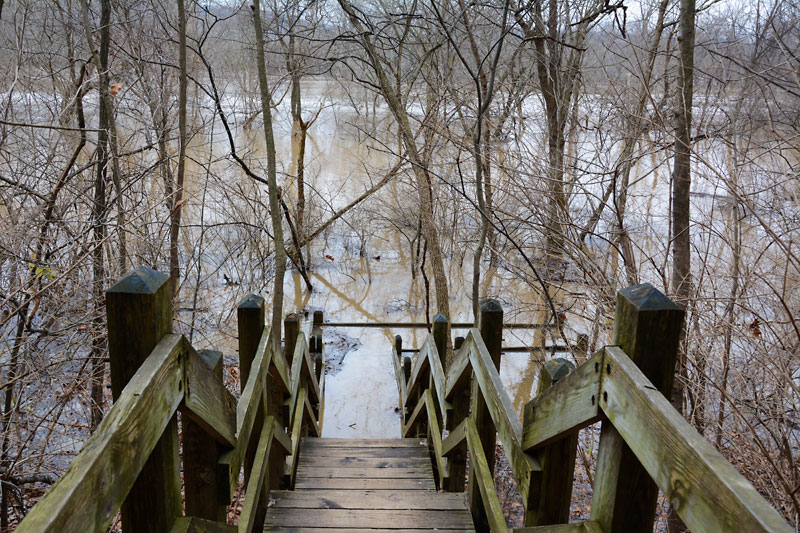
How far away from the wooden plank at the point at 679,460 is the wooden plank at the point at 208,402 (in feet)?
3.51

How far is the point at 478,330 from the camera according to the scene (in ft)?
9.08

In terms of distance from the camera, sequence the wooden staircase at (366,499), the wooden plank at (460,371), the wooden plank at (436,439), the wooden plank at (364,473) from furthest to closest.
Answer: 1. the wooden plank at (364,473)
2. the wooden plank at (436,439)
3. the wooden plank at (460,371)
4. the wooden staircase at (366,499)

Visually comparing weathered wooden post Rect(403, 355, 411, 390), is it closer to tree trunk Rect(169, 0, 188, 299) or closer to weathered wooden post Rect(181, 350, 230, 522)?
tree trunk Rect(169, 0, 188, 299)

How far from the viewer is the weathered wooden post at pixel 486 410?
2670 mm

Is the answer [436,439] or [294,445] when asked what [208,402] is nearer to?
[294,445]

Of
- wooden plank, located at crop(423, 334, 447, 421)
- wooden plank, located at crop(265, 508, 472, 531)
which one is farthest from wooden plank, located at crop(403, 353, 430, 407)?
wooden plank, located at crop(265, 508, 472, 531)

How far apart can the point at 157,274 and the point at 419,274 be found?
13.8 m

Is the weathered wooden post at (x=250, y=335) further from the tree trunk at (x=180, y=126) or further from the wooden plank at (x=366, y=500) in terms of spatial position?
the tree trunk at (x=180, y=126)

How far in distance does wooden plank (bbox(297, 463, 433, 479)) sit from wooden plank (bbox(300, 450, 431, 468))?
87 millimetres

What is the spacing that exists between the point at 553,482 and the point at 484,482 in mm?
536

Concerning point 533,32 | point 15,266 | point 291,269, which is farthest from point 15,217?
point 291,269

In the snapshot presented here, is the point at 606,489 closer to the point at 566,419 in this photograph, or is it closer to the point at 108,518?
the point at 566,419

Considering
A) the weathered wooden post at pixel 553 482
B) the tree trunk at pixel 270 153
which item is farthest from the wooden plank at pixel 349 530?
the tree trunk at pixel 270 153

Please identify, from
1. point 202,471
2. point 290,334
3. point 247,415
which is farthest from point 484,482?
point 290,334
